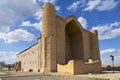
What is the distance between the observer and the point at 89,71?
38.8 metres

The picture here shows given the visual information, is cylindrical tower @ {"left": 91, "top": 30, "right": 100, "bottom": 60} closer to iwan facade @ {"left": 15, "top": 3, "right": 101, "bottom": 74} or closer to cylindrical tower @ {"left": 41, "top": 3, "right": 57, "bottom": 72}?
iwan facade @ {"left": 15, "top": 3, "right": 101, "bottom": 74}

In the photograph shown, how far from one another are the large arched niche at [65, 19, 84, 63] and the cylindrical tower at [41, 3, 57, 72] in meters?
10.0

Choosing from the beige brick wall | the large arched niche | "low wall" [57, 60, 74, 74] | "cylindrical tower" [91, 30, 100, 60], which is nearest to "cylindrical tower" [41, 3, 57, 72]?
"low wall" [57, 60, 74, 74]

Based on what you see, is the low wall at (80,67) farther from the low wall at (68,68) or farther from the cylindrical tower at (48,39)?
A: the cylindrical tower at (48,39)

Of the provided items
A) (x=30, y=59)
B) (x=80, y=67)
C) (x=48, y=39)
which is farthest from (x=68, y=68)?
(x=30, y=59)

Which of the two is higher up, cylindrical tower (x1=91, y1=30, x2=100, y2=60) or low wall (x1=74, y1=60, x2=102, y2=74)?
cylindrical tower (x1=91, y1=30, x2=100, y2=60)

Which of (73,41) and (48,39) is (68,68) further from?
(73,41)

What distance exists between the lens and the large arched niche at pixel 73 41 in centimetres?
5644

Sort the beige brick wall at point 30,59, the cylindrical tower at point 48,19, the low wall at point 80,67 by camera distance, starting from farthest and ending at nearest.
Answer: the beige brick wall at point 30,59 → the cylindrical tower at point 48,19 → the low wall at point 80,67

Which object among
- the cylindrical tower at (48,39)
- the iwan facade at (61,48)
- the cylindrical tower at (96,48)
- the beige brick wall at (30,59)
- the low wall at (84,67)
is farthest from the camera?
the cylindrical tower at (96,48)

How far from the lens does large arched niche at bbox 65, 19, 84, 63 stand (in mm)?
56438

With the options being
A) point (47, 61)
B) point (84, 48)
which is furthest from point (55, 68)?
point (84, 48)

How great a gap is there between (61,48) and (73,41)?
1259cm

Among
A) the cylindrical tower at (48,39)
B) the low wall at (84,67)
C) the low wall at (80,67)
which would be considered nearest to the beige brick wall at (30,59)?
the cylindrical tower at (48,39)
